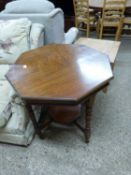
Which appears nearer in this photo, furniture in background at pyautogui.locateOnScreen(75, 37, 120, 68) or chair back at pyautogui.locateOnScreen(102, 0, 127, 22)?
furniture in background at pyautogui.locateOnScreen(75, 37, 120, 68)

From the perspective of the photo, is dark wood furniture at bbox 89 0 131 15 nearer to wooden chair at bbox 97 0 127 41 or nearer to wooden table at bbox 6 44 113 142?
wooden chair at bbox 97 0 127 41

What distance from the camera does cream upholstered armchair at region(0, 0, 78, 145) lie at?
1.56 metres

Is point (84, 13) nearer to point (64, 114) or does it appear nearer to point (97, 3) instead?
point (97, 3)

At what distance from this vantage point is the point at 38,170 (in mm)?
1460

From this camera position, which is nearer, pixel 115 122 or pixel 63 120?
pixel 63 120

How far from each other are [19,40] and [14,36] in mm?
61

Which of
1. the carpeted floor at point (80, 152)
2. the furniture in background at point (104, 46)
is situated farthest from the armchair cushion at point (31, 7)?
the carpeted floor at point (80, 152)

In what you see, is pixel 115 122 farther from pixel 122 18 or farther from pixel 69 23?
pixel 69 23

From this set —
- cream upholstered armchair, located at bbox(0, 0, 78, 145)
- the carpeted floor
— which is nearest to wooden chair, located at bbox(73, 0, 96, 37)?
cream upholstered armchair, located at bbox(0, 0, 78, 145)

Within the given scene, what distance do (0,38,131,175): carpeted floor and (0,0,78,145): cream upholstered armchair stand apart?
0.45 ft

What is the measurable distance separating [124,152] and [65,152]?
0.48m

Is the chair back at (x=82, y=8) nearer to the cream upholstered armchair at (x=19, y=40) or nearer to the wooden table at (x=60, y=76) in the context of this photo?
the cream upholstered armchair at (x=19, y=40)

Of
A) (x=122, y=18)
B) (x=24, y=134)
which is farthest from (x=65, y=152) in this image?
(x=122, y=18)

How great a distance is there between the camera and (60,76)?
1.36 meters
